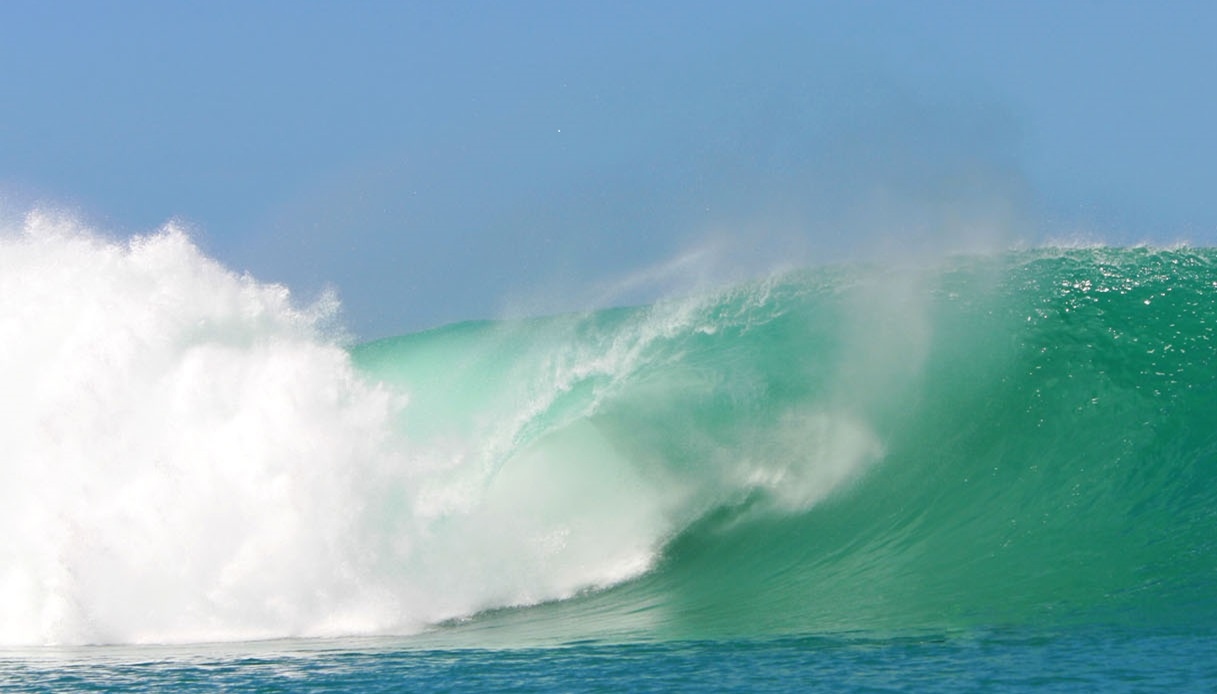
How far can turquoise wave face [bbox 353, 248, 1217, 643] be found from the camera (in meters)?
8.69

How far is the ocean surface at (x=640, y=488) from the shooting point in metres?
7.22

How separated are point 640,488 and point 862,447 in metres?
2.19

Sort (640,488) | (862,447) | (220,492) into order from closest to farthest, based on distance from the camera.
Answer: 1. (220,492)
2. (640,488)
3. (862,447)

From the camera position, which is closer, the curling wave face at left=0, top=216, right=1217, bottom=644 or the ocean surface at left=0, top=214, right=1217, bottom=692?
the ocean surface at left=0, top=214, right=1217, bottom=692

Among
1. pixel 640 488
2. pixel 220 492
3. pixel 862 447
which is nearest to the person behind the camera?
pixel 220 492

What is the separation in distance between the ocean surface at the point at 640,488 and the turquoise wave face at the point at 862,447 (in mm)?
37

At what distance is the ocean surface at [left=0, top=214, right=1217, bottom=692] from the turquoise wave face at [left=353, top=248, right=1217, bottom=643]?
37 mm

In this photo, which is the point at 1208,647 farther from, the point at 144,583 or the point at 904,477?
the point at 144,583

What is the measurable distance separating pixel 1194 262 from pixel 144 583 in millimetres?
11464

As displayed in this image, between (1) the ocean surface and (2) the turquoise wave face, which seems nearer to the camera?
(1) the ocean surface

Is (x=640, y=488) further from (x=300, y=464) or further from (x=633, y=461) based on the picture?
(x=300, y=464)

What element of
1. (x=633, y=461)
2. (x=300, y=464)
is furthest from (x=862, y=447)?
(x=300, y=464)

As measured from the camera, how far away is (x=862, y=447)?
38.9ft

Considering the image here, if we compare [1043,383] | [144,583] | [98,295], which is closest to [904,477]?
[1043,383]
